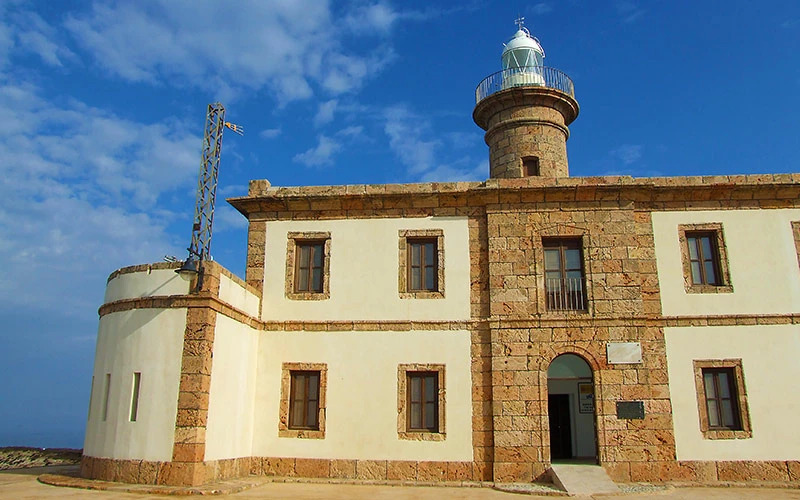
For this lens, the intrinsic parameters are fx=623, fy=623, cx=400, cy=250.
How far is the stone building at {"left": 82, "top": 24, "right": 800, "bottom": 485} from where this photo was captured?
12383mm

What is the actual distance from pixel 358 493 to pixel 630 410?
225 inches

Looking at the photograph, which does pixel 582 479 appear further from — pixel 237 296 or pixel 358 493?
pixel 237 296

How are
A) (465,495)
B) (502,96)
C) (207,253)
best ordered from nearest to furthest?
1. (465,495)
2. (207,253)
3. (502,96)

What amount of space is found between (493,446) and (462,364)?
1757mm

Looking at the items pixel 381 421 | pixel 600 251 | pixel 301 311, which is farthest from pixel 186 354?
pixel 600 251

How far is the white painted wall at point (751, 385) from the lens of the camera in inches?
491

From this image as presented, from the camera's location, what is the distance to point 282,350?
1373 centimetres

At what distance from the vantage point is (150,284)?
38.7ft

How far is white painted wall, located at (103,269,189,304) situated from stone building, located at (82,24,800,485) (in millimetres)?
27

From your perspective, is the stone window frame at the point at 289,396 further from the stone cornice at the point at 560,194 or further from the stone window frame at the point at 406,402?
the stone cornice at the point at 560,194

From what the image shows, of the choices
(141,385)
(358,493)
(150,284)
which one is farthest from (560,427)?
(150,284)

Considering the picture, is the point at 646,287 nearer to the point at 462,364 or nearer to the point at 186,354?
the point at 462,364

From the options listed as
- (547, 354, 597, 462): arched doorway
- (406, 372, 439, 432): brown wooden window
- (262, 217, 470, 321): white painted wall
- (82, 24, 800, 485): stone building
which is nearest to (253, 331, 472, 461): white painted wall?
(82, 24, 800, 485): stone building

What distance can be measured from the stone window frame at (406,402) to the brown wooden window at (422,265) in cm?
171
